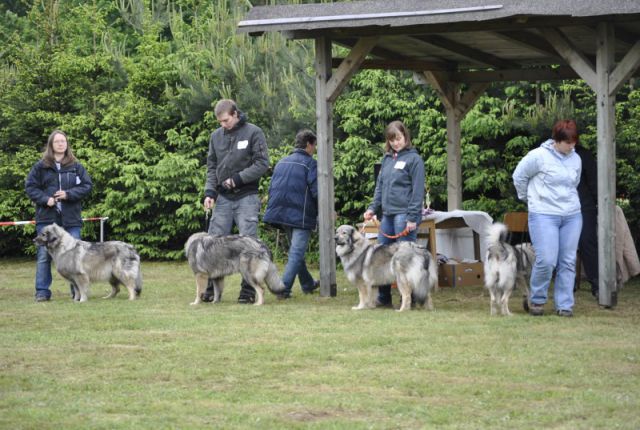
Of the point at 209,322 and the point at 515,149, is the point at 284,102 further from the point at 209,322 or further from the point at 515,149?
the point at 209,322

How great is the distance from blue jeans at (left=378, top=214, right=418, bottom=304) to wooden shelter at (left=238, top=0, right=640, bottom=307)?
0.99m

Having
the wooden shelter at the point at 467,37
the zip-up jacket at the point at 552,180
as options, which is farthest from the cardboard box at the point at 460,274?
the zip-up jacket at the point at 552,180


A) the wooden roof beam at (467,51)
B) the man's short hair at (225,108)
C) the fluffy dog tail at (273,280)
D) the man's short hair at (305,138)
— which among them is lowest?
the fluffy dog tail at (273,280)

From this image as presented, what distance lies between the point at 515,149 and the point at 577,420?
33.7ft

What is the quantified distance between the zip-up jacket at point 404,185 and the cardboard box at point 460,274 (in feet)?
8.13

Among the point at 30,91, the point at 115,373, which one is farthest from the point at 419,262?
the point at 30,91

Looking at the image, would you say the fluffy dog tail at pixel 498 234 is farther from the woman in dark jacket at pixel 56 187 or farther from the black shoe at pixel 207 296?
the woman in dark jacket at pixel 56 187

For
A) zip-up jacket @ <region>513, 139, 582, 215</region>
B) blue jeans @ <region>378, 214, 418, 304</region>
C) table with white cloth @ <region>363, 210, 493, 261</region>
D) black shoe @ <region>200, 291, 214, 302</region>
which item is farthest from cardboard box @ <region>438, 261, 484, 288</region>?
zip-up jacket @ <region>513, 139, 582, 215</region>

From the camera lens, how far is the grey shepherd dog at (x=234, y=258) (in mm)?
11586

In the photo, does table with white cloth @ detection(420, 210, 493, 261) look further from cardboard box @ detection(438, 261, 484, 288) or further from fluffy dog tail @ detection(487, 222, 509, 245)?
fluffy dog tail @ detection(487, 222, 509, 245)

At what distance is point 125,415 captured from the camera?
644cm

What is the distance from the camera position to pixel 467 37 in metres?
13.0

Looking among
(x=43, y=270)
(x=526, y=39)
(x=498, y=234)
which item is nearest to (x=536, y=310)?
(x=498, y=234)

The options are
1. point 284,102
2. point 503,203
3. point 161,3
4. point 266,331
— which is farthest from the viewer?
point 161,3
